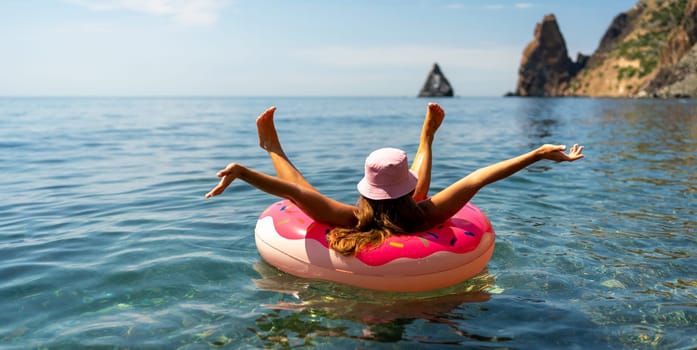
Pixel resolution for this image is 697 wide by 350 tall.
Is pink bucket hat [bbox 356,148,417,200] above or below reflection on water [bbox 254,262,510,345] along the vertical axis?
above

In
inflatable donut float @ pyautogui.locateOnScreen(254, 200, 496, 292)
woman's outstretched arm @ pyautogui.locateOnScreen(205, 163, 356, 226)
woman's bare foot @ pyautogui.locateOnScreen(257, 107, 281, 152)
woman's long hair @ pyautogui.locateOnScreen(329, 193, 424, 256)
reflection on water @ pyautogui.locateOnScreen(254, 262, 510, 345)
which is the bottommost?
reflection on water @ pyautogui.locateOnScreen(254, 262, 510, 345)

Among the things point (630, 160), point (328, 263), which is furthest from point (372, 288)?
point (630, 160)

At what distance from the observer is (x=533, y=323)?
3955 millimetres

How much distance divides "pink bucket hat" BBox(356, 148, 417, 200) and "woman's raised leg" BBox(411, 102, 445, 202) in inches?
35.3

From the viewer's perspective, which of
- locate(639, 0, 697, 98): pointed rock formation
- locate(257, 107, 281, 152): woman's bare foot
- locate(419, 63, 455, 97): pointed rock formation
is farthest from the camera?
locate(419, 63, 455, 97): pointed rock formation

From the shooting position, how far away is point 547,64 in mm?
131500

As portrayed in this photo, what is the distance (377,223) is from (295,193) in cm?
77

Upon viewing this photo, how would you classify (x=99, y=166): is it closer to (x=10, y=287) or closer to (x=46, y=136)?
(x=10, y=287)

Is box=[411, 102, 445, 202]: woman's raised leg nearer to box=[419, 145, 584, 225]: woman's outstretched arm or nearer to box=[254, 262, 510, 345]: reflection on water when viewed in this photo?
box=[419, 145, 584, 225]: woman's outstretched arm

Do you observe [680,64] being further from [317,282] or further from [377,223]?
[317,282]

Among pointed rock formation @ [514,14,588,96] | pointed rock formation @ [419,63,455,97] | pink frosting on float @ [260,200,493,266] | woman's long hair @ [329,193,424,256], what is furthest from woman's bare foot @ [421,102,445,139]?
pointed rock formation @ [419,63,455,97]

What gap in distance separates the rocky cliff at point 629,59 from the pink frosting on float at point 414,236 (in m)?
59.9

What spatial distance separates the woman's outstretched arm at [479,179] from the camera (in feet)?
13.8

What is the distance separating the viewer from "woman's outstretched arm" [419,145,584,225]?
4195mm
